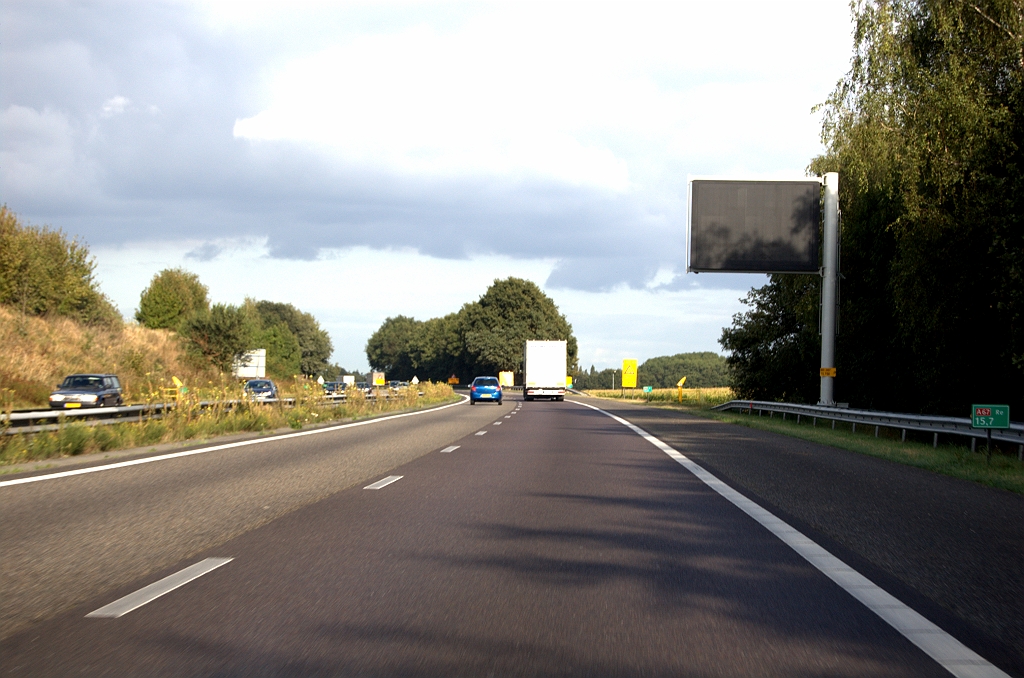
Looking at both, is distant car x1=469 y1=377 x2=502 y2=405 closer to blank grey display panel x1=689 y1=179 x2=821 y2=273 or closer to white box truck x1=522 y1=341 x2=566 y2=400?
white box truck x1=522 y1=341 x2=566 y2=400

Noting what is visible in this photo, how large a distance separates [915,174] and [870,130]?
511cm

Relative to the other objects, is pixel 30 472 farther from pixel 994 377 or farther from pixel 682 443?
pixel 994 377

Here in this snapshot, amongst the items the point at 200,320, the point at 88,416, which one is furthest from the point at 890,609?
the point at 200,320

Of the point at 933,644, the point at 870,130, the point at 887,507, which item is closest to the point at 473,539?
the point at 933,644

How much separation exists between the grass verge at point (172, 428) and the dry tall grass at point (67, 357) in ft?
28.1

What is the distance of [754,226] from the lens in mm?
30328

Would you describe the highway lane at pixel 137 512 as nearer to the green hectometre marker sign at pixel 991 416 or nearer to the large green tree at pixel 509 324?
the green hectometre marker sign at pixel 991 416

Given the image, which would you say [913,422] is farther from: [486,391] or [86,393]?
[486,391]

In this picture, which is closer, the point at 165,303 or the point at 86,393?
the point at 86,393

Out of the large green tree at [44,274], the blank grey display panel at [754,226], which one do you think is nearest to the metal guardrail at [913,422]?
the blank grey display panel at [754,226]

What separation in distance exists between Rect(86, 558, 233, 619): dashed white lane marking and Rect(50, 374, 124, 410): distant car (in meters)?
28.0

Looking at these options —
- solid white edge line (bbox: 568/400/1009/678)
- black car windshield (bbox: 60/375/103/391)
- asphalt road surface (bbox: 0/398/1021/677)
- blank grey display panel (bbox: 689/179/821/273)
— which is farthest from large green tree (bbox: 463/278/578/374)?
solid white edge line (bbox: 568/400/1009/678)

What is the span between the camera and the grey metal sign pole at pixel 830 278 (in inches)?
1197

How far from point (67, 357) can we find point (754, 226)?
31.6 metres
